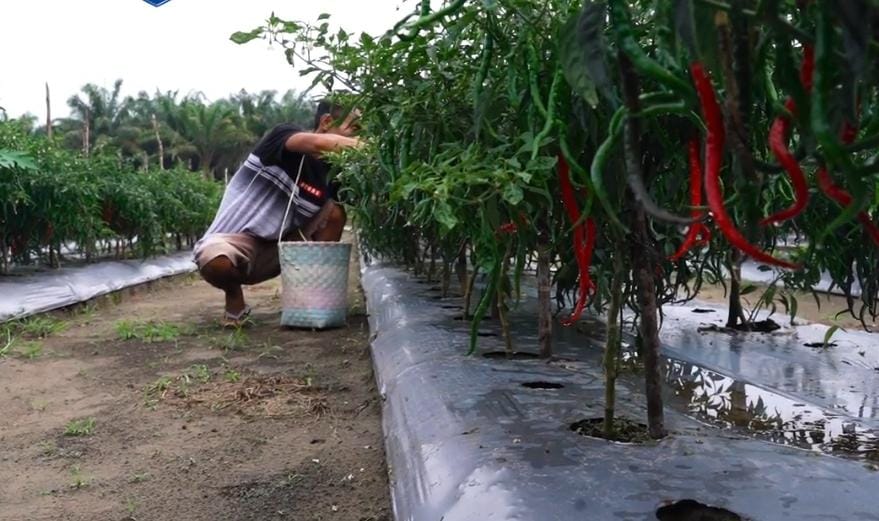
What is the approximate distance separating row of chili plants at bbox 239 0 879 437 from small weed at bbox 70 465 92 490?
1.15m

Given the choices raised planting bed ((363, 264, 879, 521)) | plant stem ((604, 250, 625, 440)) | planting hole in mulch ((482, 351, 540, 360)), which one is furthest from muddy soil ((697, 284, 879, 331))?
plant stem ((604, 250, 625, 440))

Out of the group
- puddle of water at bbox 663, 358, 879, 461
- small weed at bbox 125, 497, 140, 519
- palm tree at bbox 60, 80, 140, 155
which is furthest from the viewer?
palm tree at bbox 60, 80, 140, 155

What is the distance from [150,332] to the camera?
4.61 metres

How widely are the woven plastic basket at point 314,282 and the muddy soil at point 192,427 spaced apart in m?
0.10

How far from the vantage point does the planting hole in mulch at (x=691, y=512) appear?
1.32 meters

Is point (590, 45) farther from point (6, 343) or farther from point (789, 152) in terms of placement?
point (6, 343)

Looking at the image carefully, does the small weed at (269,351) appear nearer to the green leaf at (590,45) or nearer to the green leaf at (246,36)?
the green leaf at (246,36)

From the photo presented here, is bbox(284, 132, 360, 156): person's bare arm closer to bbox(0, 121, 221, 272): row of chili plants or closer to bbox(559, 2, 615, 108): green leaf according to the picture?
bbox(0, 121, 221, 272): row of chili plants

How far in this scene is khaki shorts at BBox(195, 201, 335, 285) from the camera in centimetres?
446

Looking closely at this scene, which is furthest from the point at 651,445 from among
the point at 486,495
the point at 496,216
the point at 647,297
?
the point at 496,216

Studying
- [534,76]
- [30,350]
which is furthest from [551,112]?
[30,350]

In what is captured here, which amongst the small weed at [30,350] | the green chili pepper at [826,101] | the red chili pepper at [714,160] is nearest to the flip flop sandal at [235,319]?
the small weed at [30,350]

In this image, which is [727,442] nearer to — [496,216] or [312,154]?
[496,216]

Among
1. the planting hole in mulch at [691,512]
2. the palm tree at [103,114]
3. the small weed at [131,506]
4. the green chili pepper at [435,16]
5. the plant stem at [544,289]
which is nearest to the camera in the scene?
the green chili pepper at [435,16]
